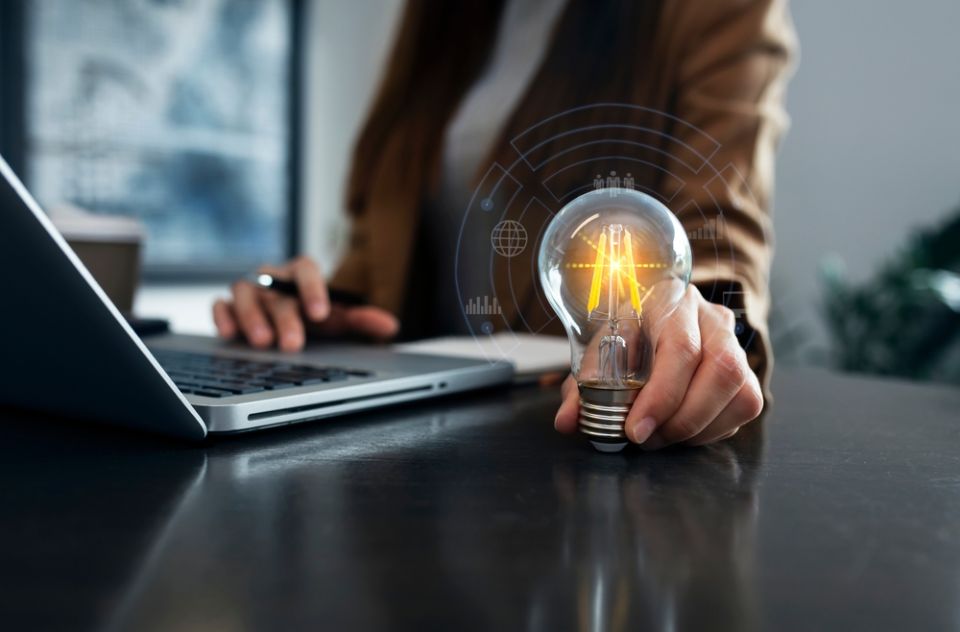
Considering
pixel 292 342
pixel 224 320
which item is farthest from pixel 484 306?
pixel 224 320

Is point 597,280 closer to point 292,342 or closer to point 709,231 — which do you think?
point 709,231

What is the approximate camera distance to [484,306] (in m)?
0.45

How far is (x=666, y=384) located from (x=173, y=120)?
277cm

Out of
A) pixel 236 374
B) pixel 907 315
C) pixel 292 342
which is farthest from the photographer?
pixel 907 315

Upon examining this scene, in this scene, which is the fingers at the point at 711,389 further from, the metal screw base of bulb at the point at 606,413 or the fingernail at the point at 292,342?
the fingernail at the point at 292,342

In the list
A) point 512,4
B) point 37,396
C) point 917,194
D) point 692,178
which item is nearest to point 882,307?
point 917,194

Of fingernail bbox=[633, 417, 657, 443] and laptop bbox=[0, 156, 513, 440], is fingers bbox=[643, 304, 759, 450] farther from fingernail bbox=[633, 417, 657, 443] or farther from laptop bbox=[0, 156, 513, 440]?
laptop bbox=[0, 156, 513, 440]

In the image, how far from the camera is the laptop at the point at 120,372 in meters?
0.35

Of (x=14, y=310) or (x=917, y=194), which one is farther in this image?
(x=917, y=194)

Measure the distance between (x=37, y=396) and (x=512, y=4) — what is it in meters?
0.78

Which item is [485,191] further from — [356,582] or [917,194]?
[917,194]

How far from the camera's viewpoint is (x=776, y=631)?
22 centimetres

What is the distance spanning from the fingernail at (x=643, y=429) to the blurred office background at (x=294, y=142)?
1.78 m

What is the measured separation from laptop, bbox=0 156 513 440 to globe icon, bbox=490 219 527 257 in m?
0.13
